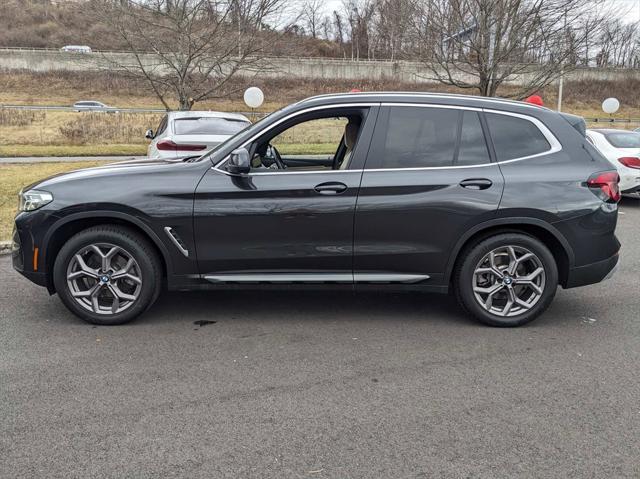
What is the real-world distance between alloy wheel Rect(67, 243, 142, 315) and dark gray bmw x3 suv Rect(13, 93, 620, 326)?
0.01m

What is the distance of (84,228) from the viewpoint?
4.52 m

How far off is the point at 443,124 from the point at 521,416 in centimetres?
231

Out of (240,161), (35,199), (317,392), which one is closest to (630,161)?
(240,161)

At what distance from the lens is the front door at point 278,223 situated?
4.37 m

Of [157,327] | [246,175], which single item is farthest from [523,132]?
[157,327]

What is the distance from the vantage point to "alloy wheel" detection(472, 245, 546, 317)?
4.52 metres

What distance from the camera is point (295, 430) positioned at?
10.0ft

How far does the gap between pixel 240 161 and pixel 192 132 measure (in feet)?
17.8

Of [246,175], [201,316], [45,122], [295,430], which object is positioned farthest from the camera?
[45,122]

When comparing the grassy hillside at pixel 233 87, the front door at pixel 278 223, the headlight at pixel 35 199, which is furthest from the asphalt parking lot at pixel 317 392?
the grassy hillside at pixel 233 87

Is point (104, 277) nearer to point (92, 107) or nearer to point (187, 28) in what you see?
point (187, 28)

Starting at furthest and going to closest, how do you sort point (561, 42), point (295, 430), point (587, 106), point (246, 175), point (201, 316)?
point (587, 106)
point (561, 42)
point (201, 316)
point (246, 175)
point (295, 430)

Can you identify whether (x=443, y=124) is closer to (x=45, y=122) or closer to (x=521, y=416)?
(x=521, y=416)

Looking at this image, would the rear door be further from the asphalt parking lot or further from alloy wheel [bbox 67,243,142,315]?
alloy wheel [bbox 67,243,142,315]
